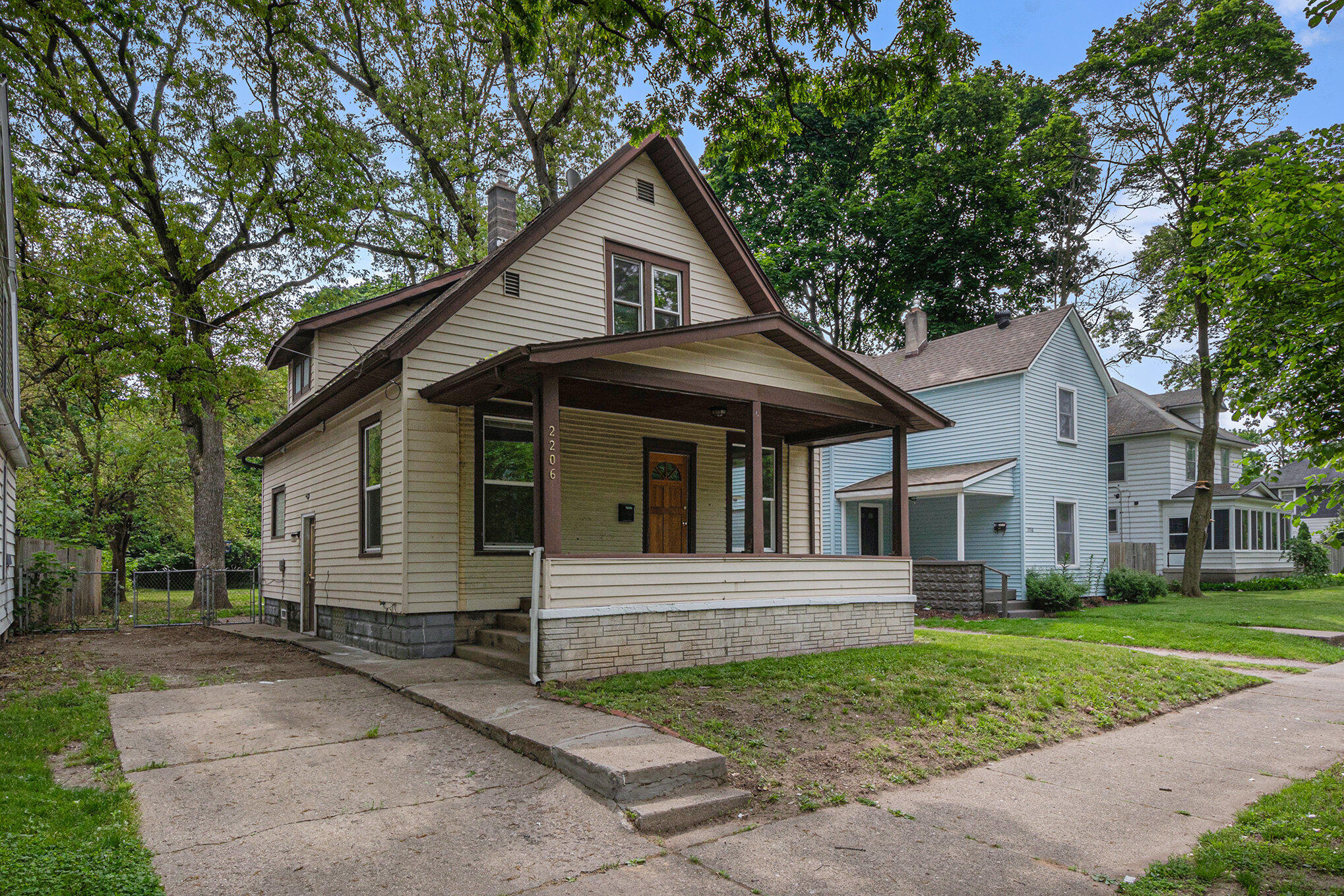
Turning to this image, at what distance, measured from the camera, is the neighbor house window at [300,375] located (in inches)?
527

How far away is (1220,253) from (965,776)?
15.3 feet

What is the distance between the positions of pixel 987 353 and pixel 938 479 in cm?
421

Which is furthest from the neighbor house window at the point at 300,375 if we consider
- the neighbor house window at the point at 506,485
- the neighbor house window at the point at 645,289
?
the neighbor house window at the point at 645,289

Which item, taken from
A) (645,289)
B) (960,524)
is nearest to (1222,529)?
(960,524)

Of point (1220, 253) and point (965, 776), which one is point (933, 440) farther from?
point (965, 776)

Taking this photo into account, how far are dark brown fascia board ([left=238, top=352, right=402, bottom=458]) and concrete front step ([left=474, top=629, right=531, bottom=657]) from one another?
3.33 meters

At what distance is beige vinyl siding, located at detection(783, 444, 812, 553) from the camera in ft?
42.7

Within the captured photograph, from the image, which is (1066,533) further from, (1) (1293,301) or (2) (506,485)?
(1) (1293,301)

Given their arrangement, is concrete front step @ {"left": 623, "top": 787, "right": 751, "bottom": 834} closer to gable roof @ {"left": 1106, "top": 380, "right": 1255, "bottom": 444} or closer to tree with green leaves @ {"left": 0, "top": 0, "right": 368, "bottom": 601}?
tree with green leaves @ {"left": 0, "top": 0, "right": 368, "bottom": 601}

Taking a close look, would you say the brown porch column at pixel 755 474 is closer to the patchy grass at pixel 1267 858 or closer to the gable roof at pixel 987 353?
the patchy grass at pixel 1267 858

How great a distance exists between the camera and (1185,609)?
17.3 meters

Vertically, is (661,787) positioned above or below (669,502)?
below

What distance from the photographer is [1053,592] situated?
17828 mm

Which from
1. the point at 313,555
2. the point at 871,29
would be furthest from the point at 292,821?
the point at 313,555
